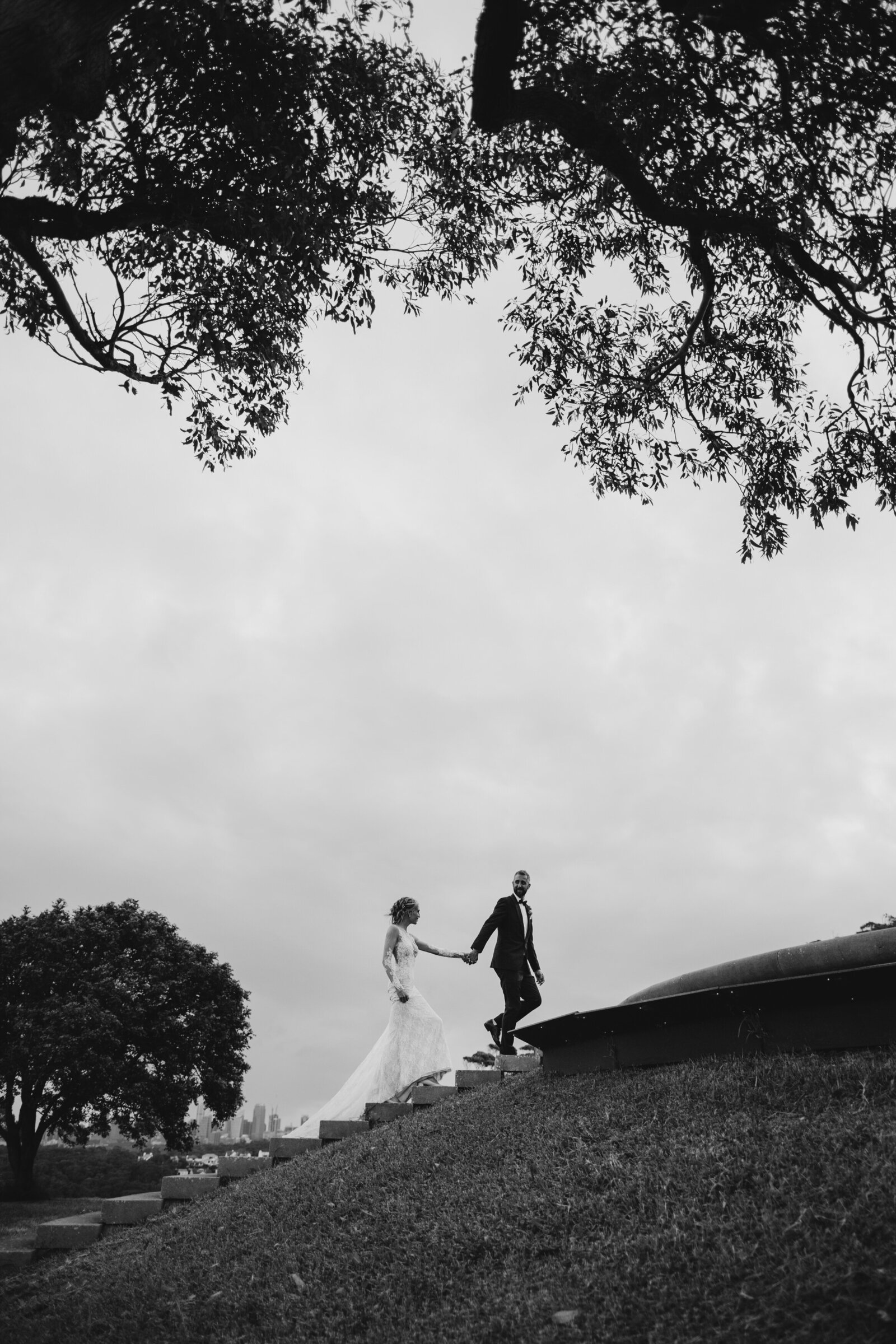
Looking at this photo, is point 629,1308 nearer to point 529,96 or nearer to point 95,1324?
point 95,1324

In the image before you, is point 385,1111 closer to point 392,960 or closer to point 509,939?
point 392,960

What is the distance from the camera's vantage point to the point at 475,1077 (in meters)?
11.5

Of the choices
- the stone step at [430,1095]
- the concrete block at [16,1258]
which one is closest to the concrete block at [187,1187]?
the concrete block at [16,1258]

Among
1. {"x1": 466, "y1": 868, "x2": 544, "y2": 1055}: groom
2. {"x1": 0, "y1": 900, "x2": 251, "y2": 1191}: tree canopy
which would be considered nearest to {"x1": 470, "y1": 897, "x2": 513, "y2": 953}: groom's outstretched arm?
{"x1": 466, "y1": 868, "x2": 544, "y2": 1055}: groom

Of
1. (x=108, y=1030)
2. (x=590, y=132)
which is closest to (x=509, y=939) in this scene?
(x=590, y=132)

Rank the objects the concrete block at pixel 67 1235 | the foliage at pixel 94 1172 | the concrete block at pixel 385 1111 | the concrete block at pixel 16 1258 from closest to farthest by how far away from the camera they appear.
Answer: the concrete block at pixel 16 1258 → the concrete block at pixel 67 1235 → the concrete block at pixel 385 1111 → the foliage at pixel 94 1172

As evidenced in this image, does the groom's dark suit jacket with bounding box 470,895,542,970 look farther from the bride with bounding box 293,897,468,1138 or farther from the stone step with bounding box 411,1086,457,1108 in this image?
the stone step with bounding box 411,1086,457,1108

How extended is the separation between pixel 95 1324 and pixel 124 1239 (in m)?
3.13

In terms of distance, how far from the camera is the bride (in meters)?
11.8

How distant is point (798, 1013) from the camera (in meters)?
7.45

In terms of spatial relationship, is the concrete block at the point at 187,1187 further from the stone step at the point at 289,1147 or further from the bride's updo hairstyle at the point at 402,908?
the bride's updo hairstyle at the point at 402,908

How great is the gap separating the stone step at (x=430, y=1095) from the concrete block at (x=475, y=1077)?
0.17 meters

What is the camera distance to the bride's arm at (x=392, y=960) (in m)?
12.1

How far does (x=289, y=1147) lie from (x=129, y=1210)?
190 centimetres
